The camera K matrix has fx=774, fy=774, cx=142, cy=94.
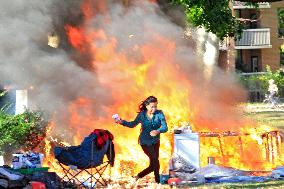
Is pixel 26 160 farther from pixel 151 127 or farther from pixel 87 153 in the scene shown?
pixel 151 127

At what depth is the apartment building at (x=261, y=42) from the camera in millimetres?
50188

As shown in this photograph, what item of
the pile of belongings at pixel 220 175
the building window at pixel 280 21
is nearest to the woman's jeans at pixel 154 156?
the pile of belongings at pixel 220 175

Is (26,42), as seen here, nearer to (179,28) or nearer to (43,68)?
(43,68)

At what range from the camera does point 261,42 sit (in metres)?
50.2

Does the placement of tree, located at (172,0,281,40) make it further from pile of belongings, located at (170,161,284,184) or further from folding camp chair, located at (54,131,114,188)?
folding camp chair, located at (54,131,114,188)

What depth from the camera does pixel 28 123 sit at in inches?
613

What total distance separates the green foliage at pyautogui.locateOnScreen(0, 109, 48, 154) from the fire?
1073mm

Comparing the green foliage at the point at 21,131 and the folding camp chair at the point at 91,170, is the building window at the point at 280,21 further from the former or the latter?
the folding camp chair at the point at 91,170

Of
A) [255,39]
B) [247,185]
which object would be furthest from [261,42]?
[247,185]

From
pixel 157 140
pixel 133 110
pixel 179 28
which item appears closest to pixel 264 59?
pixel 179 28

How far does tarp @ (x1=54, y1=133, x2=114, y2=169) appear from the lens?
42.1 feet

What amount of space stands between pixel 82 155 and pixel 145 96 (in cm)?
533

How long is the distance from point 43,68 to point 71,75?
849 mm

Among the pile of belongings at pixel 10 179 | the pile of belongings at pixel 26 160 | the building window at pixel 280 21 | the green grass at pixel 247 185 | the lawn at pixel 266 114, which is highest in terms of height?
the building window at pixel 280 21
